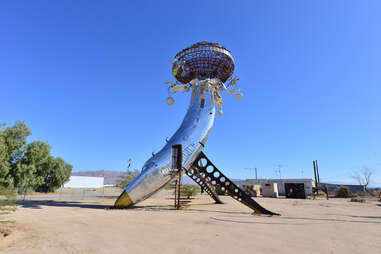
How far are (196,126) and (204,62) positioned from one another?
751 cm

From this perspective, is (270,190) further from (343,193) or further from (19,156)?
(19,156)

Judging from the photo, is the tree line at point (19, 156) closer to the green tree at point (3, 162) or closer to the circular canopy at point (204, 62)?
the green tree at point (3, 162)

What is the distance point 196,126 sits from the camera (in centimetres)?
1764

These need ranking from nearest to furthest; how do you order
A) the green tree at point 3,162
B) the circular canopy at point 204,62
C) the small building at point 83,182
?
the green tree at point 3,162 < the circular canopy at point 204,62 < the small building at point 83,182

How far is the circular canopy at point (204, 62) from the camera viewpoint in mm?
20594

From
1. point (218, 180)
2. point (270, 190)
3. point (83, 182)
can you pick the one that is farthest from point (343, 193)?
point (83, 182)

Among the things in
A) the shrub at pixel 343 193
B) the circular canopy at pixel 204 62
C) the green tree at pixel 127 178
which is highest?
the circular canopy at pixel 204 62

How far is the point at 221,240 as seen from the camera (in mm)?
6773

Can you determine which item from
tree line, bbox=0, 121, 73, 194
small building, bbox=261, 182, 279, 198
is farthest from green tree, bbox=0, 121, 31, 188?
small building, bbox=261, 182, 279, 198

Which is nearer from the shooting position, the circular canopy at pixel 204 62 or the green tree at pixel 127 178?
the circular canopy at pixel 204 62

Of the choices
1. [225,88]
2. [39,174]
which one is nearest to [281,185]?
[225,88]

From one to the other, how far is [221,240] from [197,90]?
1545 centimetres

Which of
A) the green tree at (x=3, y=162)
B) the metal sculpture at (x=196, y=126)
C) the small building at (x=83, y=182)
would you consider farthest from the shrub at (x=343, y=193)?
the small building at (x=83, y=182)

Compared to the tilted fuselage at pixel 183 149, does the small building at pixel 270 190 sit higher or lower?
lower
